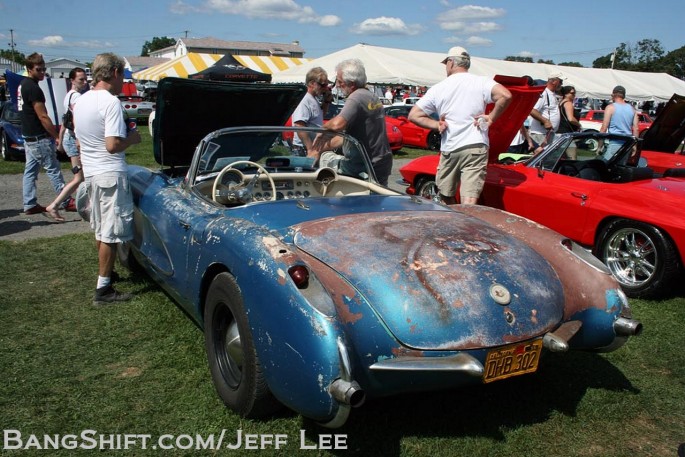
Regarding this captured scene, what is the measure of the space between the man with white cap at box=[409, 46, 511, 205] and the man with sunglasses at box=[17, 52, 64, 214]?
14.5ft

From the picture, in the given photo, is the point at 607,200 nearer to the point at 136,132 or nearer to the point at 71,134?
the point at 136,132

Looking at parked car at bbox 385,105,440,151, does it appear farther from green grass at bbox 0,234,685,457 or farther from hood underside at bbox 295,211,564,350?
hood underside at bbox 295,211,564,350

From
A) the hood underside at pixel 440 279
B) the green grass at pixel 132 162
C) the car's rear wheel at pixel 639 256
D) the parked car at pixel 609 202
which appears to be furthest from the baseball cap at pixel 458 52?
the green grass at pixel 132 162

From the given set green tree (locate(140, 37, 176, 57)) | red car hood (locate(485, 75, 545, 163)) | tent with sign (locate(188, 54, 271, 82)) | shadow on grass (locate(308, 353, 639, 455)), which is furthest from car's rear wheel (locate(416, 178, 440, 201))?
green tree (locate(140, 37, 176, 57))

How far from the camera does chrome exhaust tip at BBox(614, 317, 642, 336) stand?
2951 millimetres

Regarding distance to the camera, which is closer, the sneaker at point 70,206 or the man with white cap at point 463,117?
the man with white cap at point 463,117

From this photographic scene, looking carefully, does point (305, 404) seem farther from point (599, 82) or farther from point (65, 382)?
point (599, 82)

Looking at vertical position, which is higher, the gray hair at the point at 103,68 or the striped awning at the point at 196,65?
the gray hair at the point at 103,68

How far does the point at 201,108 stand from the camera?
4.44 metres

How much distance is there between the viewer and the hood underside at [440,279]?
2.45 m

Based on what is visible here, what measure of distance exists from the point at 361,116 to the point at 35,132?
4328 millimetres

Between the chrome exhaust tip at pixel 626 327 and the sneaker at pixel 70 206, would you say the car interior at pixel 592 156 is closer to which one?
the chrome exhaust tip at pixel 626 327

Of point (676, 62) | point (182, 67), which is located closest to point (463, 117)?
point (182, 67)

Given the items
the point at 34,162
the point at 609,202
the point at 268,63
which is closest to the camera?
the point at 609,202
